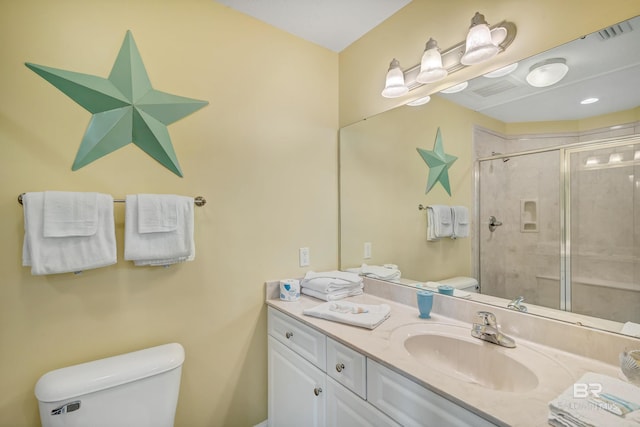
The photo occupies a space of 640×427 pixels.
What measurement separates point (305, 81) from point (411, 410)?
1825 mm

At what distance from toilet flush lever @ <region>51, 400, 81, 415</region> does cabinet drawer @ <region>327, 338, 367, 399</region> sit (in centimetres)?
93

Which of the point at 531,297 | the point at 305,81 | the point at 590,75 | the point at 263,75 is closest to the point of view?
the point at 590,75

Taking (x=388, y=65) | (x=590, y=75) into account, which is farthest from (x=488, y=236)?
(x=388, y=65)

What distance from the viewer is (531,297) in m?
1.19

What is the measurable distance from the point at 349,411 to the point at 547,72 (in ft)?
5.00

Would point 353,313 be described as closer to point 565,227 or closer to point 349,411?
point 349,411

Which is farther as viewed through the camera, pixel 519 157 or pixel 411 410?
pixel 519 157

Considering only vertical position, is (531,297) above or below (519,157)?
below

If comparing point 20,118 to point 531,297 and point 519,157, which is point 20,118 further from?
point 531,297

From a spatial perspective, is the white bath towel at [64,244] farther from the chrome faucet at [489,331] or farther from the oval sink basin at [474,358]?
the chrome faucet at [489,331]

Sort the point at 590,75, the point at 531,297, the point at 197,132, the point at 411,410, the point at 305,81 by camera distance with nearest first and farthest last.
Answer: the point at 411,410, the point at 590,75, the point at 531,297, the point at 197,132, the point at 305,81

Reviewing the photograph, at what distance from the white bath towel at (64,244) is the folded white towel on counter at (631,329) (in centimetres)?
187

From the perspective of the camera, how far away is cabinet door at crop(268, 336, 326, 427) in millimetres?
1268

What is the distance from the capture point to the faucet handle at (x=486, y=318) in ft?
3.75
